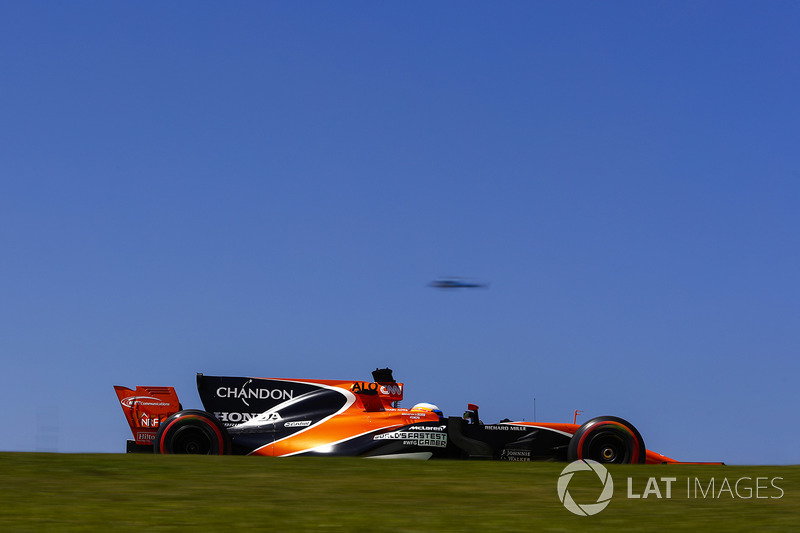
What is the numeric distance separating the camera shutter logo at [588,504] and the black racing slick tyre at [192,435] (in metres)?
5.70

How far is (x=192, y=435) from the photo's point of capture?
14.2m

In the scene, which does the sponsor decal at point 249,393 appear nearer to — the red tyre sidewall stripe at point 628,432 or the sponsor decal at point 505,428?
the sponsor decal at point 505,428

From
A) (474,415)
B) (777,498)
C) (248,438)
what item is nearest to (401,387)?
(474,415)

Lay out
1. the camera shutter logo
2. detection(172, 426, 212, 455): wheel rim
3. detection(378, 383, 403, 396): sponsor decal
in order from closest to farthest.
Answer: the camera shutter logo < detection(172, 426, 212, 455): wheel rim < detection(378, 383, 403, 396): sponsor decal

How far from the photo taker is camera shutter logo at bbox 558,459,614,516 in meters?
7.87

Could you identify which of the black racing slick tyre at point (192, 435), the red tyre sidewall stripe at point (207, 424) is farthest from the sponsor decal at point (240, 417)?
the red tyre sidewall stripe at point (207, 424)

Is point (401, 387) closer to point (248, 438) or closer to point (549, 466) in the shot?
point (248, 438)

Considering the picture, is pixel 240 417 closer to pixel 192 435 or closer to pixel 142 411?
pixel 192 435

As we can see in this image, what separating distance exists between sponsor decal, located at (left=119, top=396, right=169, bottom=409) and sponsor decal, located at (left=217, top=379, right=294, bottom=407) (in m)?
1.04

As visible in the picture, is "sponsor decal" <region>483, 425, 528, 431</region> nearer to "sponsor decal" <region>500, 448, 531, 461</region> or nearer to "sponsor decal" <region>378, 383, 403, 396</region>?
"sponsor decal" <region>500, 448, 531, 461</region>

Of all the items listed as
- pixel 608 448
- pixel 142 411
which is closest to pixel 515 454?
pixel 608 448

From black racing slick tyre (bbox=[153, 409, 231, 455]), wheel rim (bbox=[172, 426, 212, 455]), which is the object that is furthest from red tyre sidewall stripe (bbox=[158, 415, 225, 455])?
wheel rim (bbox=[172, 426, 212, 455])

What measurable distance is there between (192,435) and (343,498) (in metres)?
6.74

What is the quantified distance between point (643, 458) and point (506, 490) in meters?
5.06
